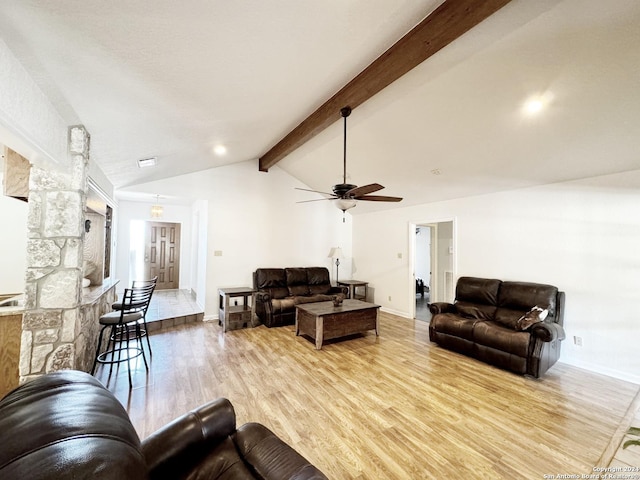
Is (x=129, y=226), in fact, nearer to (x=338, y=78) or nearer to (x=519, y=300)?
(x=338, y=78)

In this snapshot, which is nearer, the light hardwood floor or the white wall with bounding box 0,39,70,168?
the white wall with bounding box 0,39,70,168

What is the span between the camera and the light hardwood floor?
192cm

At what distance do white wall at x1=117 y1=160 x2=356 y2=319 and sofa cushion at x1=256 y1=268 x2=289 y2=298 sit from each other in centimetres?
40

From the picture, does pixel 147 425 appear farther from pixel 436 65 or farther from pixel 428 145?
pixel 428 145

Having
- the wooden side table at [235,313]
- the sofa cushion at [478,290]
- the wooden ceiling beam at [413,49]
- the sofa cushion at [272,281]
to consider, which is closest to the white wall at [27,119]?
the wooden ceiling beam at [413,49]

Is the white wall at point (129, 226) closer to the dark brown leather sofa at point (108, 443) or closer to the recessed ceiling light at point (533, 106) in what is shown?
the dark brown leather sofa at point (108, 443)

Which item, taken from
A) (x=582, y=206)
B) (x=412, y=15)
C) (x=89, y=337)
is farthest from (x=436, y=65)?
(x=89, y=337)

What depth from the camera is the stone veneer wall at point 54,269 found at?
211 centimetres

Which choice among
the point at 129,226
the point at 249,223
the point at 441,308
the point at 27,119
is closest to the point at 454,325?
the point at 441,308

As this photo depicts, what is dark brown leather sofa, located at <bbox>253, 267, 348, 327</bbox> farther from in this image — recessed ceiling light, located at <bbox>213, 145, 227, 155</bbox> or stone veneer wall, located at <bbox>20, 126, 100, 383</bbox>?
stone veneer wall, located at <bbox>20, 126, 100, 383</bbox>

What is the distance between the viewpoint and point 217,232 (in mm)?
5441

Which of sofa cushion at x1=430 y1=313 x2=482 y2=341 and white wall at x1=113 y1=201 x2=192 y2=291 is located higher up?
white wall at x1=113 y1=201 x2=192 y2=291

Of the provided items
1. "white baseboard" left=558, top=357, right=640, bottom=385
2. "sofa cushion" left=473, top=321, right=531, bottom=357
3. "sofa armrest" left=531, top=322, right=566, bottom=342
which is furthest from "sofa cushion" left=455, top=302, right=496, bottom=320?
"white baseboard" left=558, top=357, right=640, bottom=385

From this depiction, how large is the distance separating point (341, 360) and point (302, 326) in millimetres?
1011
